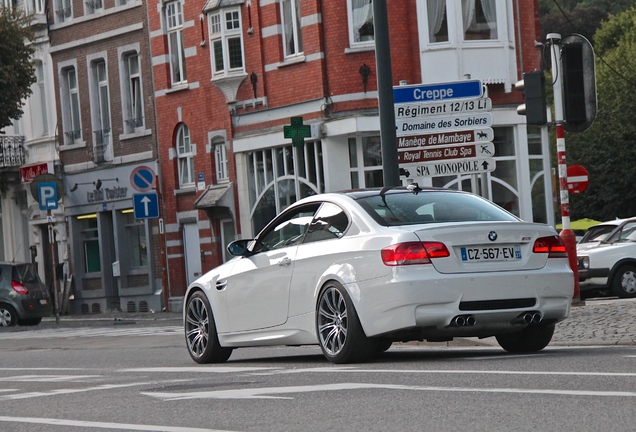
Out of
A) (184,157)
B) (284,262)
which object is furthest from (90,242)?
(284,262)

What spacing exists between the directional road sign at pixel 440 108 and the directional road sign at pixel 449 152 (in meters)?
0.44

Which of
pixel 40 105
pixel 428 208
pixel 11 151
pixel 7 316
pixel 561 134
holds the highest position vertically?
pixel 40 105

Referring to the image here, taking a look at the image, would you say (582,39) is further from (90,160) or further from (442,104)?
(90,160)

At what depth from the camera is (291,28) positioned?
117ft

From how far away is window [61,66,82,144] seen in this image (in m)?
45.2

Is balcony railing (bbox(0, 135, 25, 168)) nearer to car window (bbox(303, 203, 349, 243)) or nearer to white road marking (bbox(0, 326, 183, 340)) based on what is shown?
white road marking (bbox(0, 326, 183, 340))

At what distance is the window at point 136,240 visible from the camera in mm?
42969

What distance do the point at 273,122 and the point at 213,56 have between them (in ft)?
9.78

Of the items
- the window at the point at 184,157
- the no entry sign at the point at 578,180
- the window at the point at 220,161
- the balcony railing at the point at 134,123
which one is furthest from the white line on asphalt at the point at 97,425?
the balcony railing at the point at 134,123

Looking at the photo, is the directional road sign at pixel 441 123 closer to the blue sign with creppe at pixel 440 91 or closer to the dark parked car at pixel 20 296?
the blue sign with creppe at pixel 440 91

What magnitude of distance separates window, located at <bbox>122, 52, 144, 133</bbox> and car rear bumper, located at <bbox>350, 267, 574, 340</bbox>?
31.7 m

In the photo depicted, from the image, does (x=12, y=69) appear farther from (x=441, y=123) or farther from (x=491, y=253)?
(x=491, y=253)

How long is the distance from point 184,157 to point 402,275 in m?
30.0

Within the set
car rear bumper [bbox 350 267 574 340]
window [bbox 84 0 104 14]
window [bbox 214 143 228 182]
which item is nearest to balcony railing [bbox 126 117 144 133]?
window [bbox 84 0 104 14]
